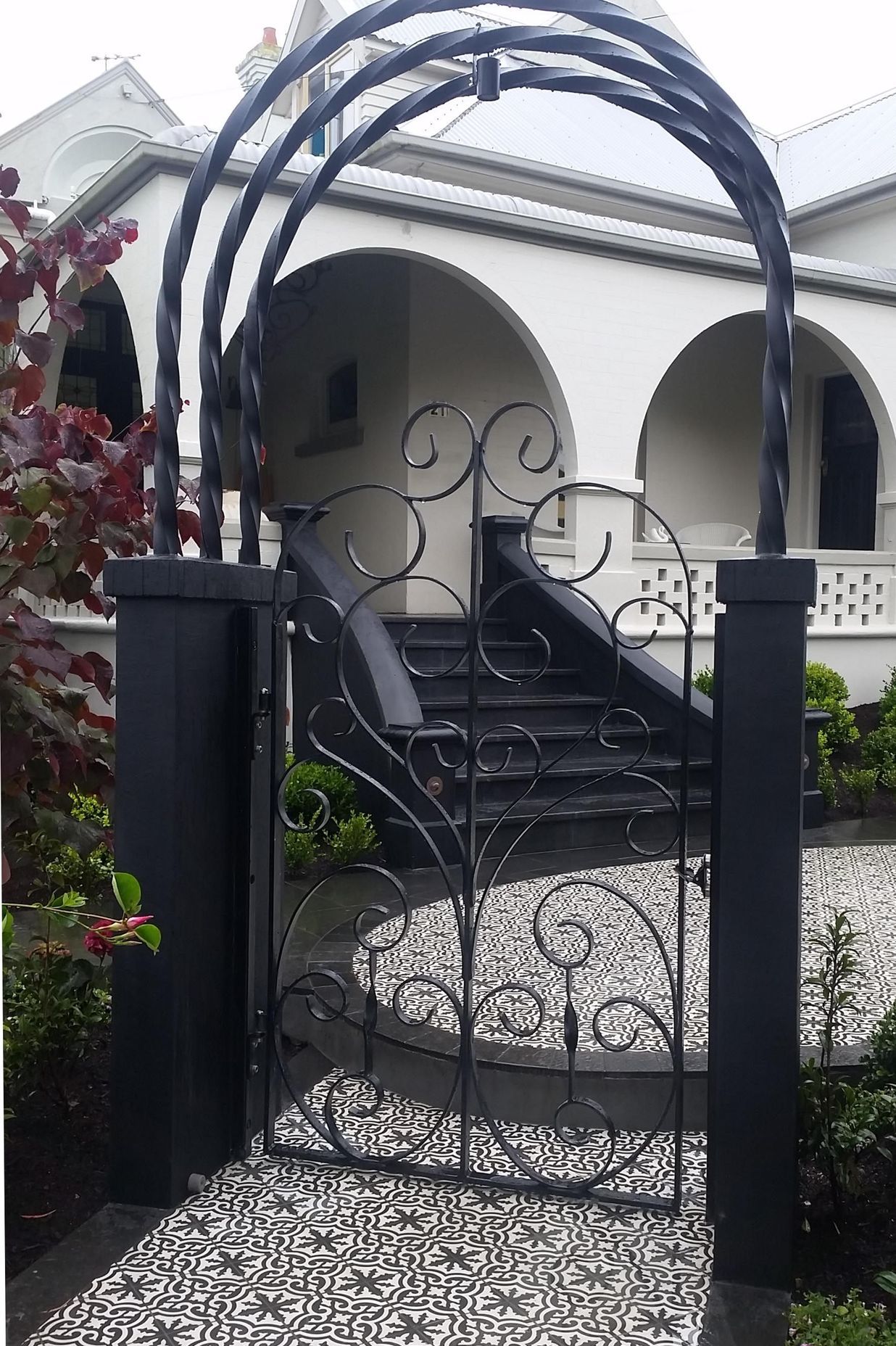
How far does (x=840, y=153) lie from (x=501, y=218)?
25.7 ft

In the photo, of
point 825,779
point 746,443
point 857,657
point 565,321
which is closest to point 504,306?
point 565,321

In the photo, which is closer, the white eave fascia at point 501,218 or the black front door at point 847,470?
the white eave fascia at point 501,218

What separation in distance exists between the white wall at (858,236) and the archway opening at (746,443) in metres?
1.03

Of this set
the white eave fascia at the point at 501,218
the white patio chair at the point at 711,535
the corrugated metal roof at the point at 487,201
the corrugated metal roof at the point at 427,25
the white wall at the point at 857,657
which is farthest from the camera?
the corrugated metal roof at the point at 427,25

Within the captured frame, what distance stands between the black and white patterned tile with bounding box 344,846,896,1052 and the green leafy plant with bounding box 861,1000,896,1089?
605 mm

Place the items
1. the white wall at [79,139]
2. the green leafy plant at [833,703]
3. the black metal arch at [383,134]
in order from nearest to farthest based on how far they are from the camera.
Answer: the black metal arch at [383,134], the green leafy plant at [833,703], the white wall at [79,139]

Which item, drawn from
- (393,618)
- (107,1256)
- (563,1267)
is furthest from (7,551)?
(393,618)

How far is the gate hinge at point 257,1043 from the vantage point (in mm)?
3248

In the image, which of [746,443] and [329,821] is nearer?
[329,821]

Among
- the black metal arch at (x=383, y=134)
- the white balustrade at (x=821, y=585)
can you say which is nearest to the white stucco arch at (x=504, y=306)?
the white balustrade at (x=821, y=585)

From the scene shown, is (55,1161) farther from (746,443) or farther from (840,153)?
(840,153)

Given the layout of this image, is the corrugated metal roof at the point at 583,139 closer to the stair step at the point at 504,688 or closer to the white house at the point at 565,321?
the white house at the point at 565,321

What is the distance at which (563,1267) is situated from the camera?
278 cm

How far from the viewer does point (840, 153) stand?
14727 millimetres
